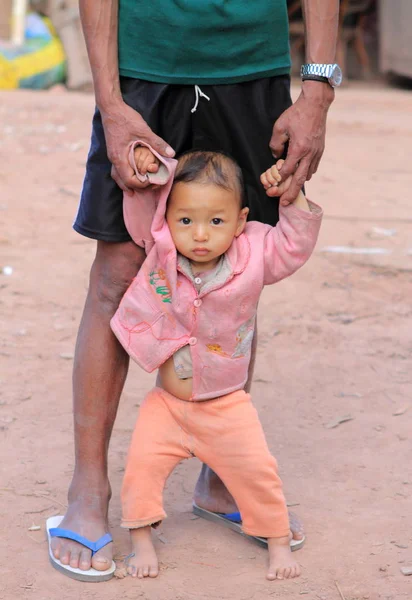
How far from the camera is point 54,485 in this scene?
308 cm

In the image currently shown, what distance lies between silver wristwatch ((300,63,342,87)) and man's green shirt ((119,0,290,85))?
5.1 inches

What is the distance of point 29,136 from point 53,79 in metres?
3.35

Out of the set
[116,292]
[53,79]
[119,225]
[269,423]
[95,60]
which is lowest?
[53,79]

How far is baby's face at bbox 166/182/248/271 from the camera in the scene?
8.04ft

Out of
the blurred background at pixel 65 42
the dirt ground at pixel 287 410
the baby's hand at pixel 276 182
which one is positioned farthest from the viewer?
the blurred background at pixel 65 42

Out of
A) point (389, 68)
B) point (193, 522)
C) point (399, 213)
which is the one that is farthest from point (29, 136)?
point (193, 522)

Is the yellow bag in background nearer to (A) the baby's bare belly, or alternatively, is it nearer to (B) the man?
(B) the man

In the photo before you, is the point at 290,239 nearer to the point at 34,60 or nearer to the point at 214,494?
the point at 214,494

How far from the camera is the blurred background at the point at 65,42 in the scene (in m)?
11.2

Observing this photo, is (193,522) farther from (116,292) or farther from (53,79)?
(53,79)

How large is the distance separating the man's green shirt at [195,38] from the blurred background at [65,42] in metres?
8.96

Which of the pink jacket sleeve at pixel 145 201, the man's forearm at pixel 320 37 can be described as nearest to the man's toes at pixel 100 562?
the pink jacket sleeve at pixel 145 201

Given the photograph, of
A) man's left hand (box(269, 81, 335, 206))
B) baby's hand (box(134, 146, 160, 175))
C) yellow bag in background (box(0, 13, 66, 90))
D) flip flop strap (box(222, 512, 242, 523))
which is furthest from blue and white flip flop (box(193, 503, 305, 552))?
yellow bag in background (box(0, 13, 66, 90))

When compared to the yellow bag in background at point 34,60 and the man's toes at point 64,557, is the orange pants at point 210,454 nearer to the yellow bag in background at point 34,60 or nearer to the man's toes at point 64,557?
the man's toes at point 64,557
